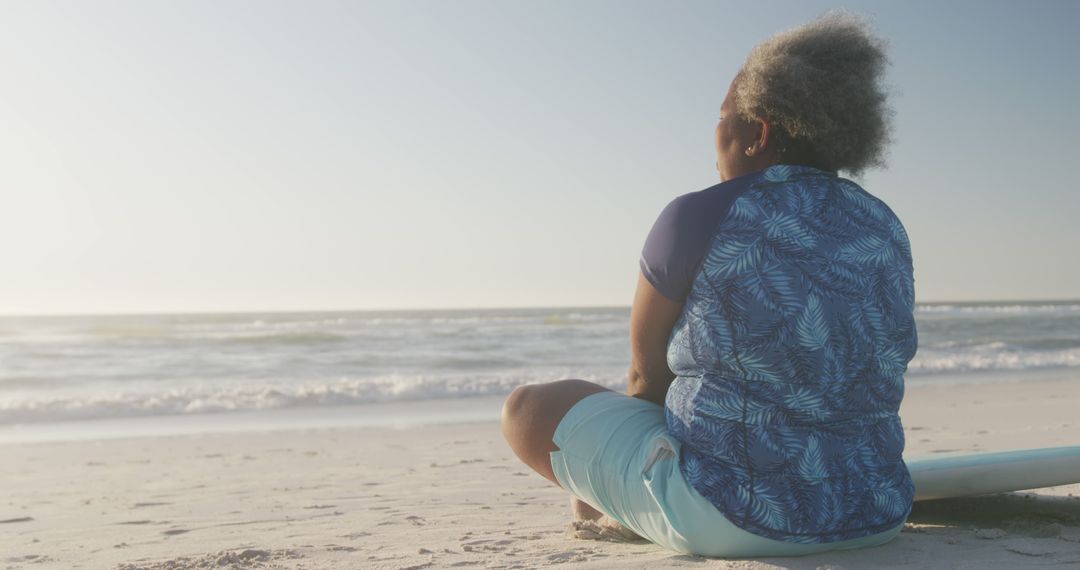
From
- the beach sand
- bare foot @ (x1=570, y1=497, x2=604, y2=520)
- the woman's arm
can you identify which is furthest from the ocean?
the woman's arm

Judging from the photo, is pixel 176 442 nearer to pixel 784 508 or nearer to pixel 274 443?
pixel 274 443

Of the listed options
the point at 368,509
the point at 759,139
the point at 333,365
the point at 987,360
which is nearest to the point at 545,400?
the point at 759,139

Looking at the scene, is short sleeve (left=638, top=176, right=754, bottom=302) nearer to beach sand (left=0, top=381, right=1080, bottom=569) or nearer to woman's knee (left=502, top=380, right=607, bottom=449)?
woman's knee (left=502, top=380, right=607, bottom=449)

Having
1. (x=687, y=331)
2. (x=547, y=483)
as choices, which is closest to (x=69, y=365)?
(x=547, y=483)

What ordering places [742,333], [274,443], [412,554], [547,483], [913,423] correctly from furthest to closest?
1. [913,423]
2. [274,443]
3. [547,483]
4. [412,554]
5. [742,333]

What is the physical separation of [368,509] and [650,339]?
224 centimetres

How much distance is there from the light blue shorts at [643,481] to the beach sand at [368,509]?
47 millimetres

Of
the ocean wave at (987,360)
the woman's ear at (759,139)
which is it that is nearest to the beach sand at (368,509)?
the woman's ear at (759,139)

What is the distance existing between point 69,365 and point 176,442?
30.7ft

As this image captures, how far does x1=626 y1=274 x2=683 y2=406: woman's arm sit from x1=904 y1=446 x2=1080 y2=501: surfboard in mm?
905

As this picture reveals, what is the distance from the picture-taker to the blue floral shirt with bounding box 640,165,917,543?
6.17 feet

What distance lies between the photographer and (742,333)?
189 centimetres

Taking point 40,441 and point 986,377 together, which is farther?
point 986,377

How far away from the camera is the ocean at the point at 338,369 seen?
9.55 m
